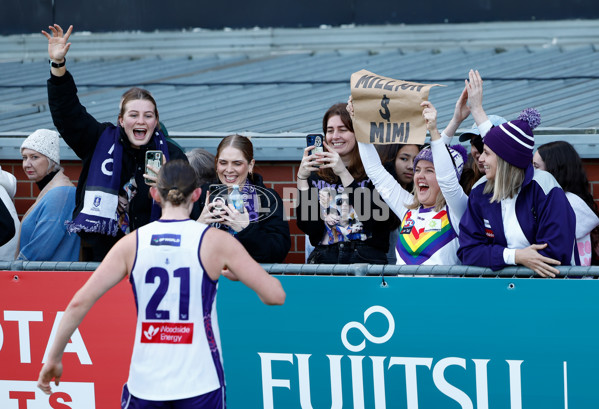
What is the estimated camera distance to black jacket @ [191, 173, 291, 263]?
548 cm

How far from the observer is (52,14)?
41.1 feet

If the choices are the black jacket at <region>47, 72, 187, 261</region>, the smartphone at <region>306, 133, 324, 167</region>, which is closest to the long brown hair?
the smartphone at <region>306, 133, 324, 167</region>

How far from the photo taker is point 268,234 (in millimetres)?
5535

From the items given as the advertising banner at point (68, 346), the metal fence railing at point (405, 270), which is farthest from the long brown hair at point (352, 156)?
the advertising banner at point (68, 346)

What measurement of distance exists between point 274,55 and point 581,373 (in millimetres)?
7754

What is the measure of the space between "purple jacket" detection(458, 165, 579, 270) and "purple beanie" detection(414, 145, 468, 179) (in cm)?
44

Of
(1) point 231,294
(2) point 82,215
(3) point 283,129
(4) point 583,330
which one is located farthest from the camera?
(3) point 283,129

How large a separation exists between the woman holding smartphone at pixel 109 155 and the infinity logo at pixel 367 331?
5.05 feet

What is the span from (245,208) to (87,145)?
1.21m

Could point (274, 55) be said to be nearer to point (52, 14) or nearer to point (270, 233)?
point (52, 14)

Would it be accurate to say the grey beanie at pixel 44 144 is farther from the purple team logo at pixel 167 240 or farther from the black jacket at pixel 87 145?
the purple team logo at pixel 167 240

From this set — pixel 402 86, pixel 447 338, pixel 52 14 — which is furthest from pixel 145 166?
pixel 52 14

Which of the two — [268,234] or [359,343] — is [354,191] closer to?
[268,234]

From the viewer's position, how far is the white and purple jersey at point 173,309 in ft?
13.6
